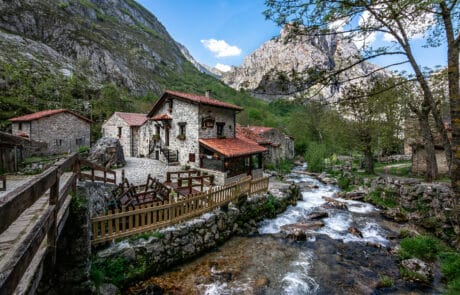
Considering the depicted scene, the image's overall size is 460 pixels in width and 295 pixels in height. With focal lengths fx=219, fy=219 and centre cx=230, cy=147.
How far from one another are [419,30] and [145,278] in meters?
10.9

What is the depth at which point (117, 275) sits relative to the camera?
6.43 m

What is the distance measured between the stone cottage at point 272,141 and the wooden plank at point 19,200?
904 inches

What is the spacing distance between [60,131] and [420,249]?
3094 cm

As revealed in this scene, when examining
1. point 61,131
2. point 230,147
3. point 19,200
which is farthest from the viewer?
point 61,131

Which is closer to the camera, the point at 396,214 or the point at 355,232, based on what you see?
the point at 355,232

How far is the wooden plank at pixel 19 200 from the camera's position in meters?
1.58

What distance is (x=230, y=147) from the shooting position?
16531 mm

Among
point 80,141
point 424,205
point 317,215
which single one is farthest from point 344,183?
point 80,141

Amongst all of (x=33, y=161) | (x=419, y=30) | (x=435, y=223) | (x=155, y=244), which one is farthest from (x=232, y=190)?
(x=33, y=161)

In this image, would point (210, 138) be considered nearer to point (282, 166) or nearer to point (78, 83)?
point (282, 166)

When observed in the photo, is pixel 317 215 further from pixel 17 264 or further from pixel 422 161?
pixel 422 161

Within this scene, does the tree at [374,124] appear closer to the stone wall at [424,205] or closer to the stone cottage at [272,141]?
the stone wall at [424,205]

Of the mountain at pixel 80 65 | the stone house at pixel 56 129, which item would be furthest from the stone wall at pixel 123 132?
the mountain at pixel 80 65

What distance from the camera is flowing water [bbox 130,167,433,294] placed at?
6.99 meters
